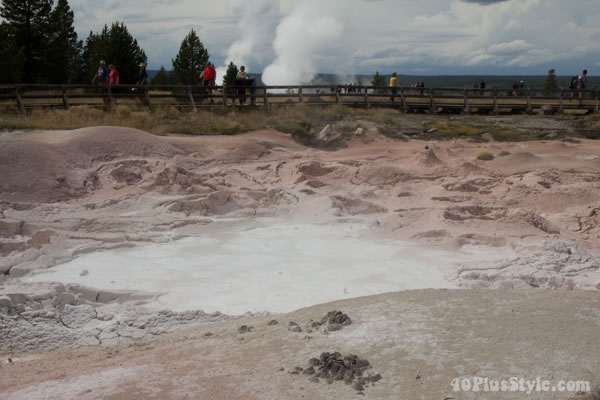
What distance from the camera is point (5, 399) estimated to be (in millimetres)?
4855

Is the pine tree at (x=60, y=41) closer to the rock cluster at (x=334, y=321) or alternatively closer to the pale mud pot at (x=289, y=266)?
the pale mud pot at (x=289, y=266)

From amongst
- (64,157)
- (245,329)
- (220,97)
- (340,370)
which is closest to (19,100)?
(64,157)

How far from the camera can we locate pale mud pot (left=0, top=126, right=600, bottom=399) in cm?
498

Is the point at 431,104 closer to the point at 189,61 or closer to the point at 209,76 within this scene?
the point at 209,76

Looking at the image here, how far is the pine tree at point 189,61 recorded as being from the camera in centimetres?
4238

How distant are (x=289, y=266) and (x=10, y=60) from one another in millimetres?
28262

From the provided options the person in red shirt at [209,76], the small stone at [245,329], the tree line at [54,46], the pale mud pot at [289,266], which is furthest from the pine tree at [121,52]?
the small stone at [245,329]

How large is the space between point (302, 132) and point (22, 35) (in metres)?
27.7

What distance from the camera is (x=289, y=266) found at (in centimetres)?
902

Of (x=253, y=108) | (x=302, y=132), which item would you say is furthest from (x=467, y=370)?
(x=253, y=108)

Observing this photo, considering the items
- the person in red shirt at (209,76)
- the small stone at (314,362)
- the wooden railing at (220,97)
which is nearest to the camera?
the small stone at (314,362)

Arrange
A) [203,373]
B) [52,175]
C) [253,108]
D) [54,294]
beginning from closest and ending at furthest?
[203,373]
[54,294]
[52,175]
[253,108]

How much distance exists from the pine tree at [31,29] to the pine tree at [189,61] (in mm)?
8061

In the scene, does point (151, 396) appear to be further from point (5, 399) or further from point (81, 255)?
point (81, 255)
